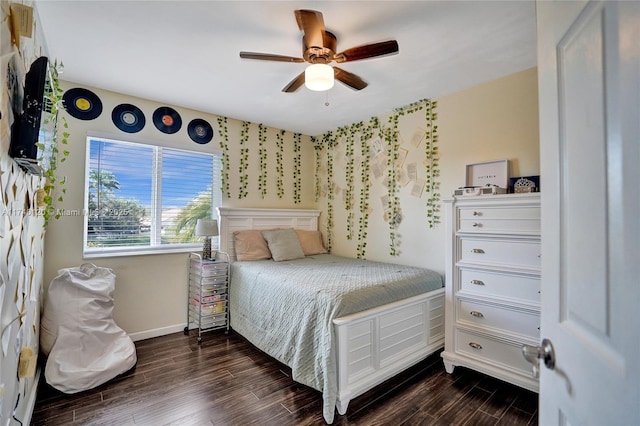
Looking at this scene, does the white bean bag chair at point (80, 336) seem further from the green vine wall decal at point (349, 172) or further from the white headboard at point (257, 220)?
the green vine wall decal at point (349, 172)

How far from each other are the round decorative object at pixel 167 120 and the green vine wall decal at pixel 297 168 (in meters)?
1.59

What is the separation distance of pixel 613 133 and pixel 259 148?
3.81 metres

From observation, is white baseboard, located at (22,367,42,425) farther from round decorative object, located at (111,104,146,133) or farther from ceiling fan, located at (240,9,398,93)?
ceiling fan, located at (240,9,398,93)

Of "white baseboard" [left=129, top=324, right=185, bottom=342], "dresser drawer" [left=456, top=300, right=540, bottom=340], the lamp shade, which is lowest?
"white baseboard" [left=129, top=324, right=185, bottom=342]

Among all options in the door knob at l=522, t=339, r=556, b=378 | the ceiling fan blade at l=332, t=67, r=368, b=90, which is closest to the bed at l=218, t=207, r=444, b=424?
the door knob at l=522, t=339, r=556, b=378

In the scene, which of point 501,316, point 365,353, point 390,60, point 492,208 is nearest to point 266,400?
point 365,353

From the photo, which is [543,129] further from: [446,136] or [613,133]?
[446,136]

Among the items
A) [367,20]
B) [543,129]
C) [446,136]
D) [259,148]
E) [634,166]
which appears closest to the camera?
[634,166]

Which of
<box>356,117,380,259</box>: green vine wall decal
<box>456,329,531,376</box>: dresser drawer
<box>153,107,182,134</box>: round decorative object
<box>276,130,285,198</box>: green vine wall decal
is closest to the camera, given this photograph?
Answer: <box>456,329,531,376</box>: dresser drawer

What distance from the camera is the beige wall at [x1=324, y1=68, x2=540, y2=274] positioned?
251 centimetres

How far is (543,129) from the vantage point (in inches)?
30.3

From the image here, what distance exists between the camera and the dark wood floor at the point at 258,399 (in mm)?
1884

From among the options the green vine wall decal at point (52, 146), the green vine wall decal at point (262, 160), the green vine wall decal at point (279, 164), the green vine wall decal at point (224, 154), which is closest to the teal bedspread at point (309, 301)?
the green vine wall decal at point (224, 154)

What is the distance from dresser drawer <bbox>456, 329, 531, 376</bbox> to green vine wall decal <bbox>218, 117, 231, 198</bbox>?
2.95m
